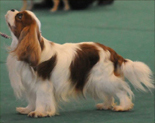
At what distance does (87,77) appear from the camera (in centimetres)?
454

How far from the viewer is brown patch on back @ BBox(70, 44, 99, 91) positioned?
4.47 m

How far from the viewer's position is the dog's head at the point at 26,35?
13.7 ft

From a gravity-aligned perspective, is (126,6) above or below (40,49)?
below

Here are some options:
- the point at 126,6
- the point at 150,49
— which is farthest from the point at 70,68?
the point at 126,6

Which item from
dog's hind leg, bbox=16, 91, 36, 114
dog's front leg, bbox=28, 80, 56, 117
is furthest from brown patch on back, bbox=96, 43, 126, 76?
dog's hind leg, bbox=16, 91, 36, 114

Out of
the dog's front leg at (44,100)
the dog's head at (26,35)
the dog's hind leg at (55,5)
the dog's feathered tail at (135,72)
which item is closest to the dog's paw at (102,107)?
the dog's feathered tail at (135,72)

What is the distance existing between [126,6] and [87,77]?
9254 millimetres

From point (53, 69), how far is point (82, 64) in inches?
12.0

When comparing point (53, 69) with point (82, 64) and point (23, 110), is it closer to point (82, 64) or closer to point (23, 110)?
point (82, 64)

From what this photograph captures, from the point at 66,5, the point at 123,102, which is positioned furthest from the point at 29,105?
the point at 66,5

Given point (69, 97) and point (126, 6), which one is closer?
point (69, 97)

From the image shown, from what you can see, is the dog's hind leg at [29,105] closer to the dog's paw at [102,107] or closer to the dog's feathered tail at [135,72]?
the dog's paw at [102,107]

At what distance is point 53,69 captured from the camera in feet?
14.3

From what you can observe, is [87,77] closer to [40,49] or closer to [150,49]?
[40,49]
